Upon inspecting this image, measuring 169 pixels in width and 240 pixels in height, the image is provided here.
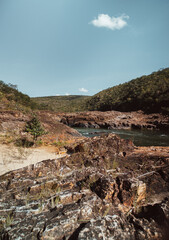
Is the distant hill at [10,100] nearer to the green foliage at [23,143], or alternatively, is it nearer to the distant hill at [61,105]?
the green foliage at [23,143]

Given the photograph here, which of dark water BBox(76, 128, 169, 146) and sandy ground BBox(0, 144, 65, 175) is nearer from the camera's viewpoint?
sandy ground BBox(0, 144, 65, 175)

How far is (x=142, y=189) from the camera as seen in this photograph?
244cm

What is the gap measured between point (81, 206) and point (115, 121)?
21629 mm

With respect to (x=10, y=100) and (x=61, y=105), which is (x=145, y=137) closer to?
(x=10, y=100)

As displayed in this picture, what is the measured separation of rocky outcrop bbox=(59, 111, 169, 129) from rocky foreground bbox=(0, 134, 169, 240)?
1835 cm

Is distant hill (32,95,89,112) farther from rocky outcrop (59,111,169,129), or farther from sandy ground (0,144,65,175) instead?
sandy ground (0,144,65,175)

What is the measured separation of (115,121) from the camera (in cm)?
2269

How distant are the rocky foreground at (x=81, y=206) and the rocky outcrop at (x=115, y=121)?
18.4 metres

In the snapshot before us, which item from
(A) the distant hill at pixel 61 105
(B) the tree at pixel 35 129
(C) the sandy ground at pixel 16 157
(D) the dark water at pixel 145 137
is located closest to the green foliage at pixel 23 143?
(C) the sandy ground at pixel 16 157

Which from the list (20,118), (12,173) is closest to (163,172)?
(12,173)

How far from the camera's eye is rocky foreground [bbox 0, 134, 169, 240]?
1534 mm

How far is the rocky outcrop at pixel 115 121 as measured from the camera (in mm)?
20078

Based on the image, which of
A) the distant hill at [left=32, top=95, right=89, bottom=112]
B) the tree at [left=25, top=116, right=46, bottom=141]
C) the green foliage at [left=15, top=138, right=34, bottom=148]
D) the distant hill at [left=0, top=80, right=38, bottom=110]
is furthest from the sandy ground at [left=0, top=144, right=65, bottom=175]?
the distant hill at [left=32, top=95, right=89, bottom=112]

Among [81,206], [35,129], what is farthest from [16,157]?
[81,206]
